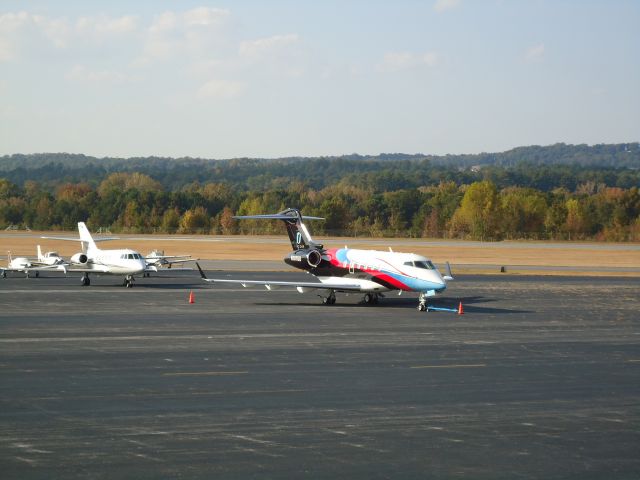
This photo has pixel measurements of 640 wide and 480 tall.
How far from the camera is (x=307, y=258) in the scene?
158ft

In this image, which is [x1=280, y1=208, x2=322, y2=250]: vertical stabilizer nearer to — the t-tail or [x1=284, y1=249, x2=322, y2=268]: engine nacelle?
the t-tail

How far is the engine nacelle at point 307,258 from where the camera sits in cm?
4791

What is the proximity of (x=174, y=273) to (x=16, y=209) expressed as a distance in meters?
106

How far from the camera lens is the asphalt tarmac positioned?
57.7 feet

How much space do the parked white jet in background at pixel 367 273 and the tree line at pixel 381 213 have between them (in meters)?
85.2

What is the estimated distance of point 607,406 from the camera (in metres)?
22.9

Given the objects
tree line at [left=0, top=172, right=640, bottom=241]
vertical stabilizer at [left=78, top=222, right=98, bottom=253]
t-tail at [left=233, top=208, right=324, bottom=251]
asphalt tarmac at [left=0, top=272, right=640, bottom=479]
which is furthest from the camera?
tree line at [left=0, top=172, right=640, bottom=241]

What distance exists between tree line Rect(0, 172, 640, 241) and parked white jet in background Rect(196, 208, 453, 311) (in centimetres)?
8523

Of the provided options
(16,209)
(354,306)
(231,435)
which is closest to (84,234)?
(354,306)

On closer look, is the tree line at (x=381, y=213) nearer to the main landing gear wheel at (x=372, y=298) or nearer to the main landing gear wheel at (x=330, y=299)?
the main landing gear wheel at (x=372, y=298)

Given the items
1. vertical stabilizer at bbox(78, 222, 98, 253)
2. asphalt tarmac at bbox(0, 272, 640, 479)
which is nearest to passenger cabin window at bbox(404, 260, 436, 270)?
asphalt tarmac at bbox(0, 272, 640, 479)

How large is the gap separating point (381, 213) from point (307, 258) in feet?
394

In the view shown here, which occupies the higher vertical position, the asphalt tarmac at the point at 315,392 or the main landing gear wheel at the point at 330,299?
the main landing gear wheel at the point at 330,299

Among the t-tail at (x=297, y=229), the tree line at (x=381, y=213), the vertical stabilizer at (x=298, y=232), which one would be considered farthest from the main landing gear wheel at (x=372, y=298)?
the tree line at (x=381, y=213)
